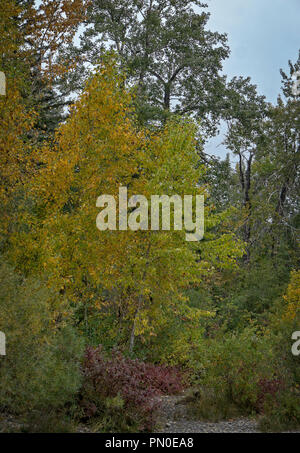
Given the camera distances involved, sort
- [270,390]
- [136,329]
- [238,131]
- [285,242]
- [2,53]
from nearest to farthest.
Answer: [270,390]
[2,53]
[136,329]
[238,131]
[285,242]

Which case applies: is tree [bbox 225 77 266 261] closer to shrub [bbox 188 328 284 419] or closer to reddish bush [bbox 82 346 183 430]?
shrub [bbox 188 328 284 419]

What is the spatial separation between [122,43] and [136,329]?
42.3 ft

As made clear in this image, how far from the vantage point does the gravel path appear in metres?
6.78

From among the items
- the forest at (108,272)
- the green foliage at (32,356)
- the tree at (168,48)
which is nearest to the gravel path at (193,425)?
the forest at (108,272)

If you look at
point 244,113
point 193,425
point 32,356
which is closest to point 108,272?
point 193,425

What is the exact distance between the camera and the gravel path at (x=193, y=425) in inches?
267

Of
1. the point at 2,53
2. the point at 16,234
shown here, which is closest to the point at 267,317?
the point at 16,234

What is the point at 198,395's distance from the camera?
8180 millimetres

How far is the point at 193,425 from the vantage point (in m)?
7.10

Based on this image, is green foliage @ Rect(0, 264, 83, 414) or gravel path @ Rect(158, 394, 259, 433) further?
gravel path @ Rect(158, 394, 259, 433)

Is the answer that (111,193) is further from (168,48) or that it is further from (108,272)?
(168,48)

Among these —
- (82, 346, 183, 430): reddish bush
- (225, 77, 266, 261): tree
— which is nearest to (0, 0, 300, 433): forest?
(82, 346, 183, 430): reddish bush

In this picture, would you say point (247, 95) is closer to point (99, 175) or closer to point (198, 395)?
point (99, 175)

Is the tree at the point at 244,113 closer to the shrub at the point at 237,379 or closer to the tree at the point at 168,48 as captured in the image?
the tree at the point at 168,48
